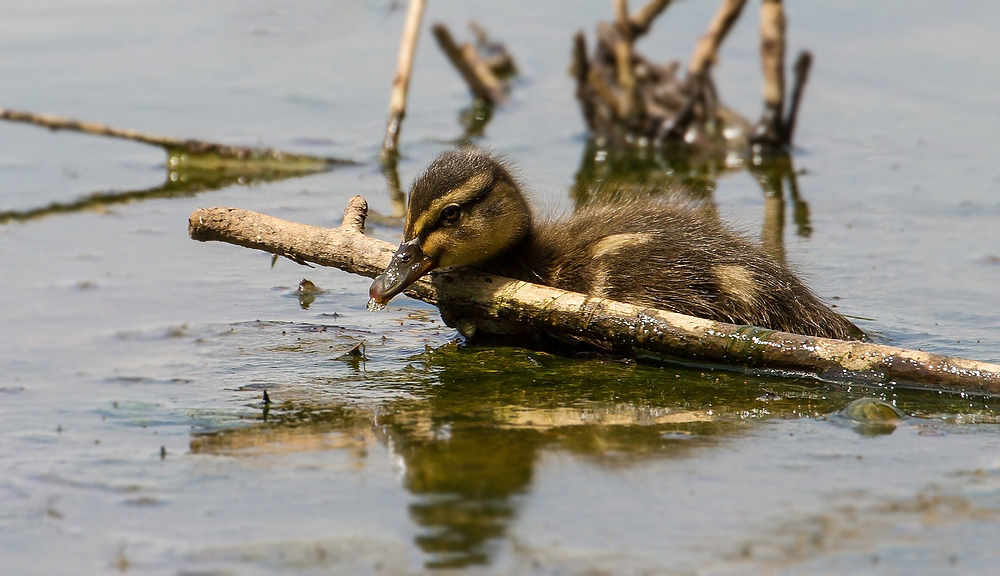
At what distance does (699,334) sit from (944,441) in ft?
3.59

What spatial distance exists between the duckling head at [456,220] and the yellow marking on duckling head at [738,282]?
89cm

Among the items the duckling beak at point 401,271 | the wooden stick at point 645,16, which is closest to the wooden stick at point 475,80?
the wooden stick at point 645,16

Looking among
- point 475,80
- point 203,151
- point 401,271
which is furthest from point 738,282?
point 475,80

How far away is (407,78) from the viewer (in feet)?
30.3

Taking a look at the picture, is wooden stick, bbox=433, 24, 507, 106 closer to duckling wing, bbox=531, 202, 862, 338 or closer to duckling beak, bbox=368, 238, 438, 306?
duckling wing, bbox=531, 202, 862, 338

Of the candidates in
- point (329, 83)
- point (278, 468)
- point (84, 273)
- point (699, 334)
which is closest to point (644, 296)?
point (699, 334)

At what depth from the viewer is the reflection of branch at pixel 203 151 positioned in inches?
→ 350

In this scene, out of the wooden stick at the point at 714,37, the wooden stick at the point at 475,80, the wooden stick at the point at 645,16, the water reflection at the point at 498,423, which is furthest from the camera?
the wooden stick at the point at 475,80

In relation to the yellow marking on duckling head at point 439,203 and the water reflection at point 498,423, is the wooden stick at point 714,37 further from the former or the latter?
the water reflection at point 498,423

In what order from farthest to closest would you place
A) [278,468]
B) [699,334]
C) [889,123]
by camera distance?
[889,123], [699,334], [278,468]

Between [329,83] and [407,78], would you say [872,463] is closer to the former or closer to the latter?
[407,78]

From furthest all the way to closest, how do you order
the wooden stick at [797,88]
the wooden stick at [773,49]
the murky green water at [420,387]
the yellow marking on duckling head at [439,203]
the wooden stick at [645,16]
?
the wooden stick at [645,16] < the wooden stick at [797,88] < the wooden stick at [773,49] < the yellow marking on duckling head at [439,203] < the murky green water at [420,387]

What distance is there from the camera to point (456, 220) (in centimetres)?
578

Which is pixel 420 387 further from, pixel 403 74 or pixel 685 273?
pixel 403 74
